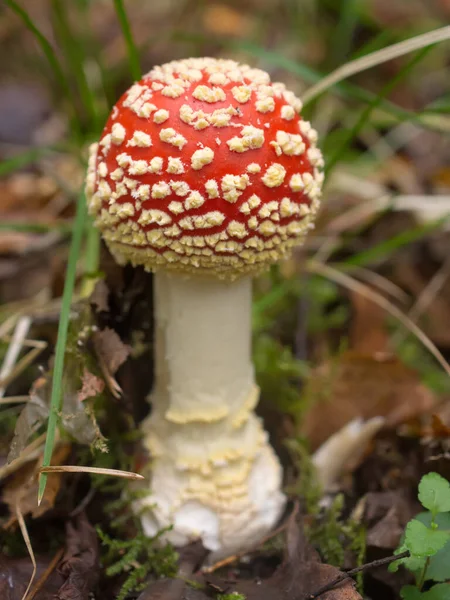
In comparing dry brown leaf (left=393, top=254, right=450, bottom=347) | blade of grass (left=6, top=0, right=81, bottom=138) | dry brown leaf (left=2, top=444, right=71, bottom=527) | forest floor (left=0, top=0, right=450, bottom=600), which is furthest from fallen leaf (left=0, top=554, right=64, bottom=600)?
dry brown leaf (left=393, top=254, right=450, bottom=347)

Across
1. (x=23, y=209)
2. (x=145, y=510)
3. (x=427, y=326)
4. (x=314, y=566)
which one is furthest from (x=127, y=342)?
(x=23, y=209)

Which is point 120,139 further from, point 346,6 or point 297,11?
point 297,11

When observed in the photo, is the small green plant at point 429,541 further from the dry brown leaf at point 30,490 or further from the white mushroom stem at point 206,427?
the dry brown leaf at point 30,490

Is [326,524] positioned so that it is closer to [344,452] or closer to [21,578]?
[344,452]

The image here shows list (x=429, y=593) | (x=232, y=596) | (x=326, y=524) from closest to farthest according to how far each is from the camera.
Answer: (x=429, y=593) < (x=232, y=596) < (x=326, y=524)

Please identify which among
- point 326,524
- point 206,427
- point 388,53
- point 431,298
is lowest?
point 326,524

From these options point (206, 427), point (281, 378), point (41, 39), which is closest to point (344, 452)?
point (281, 378)

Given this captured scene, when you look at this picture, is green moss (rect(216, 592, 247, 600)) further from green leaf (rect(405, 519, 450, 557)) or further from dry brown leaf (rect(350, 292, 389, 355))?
dry brown leaf (rect(350, 292, 389, 355))
